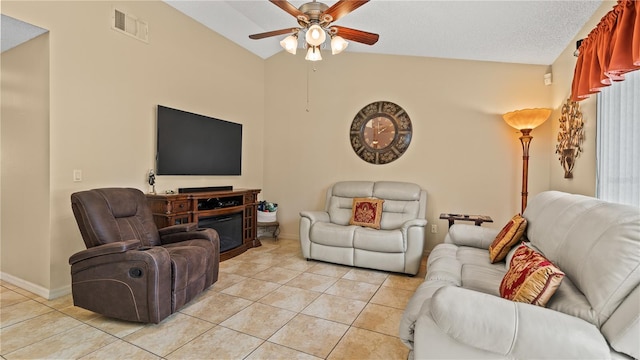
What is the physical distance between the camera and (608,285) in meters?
1.15

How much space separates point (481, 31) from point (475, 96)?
101cm

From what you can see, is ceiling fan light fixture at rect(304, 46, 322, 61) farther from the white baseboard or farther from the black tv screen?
the white baseboard

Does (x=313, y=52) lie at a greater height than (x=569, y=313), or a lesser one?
greater

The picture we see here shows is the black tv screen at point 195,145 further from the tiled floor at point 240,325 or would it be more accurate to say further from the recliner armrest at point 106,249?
the tiled floor at point 240,325

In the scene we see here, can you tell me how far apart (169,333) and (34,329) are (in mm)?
977

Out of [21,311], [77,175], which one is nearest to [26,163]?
[77,175]

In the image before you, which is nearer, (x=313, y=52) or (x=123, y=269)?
(x=123, y=269)

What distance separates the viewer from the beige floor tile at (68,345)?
1.80 metres

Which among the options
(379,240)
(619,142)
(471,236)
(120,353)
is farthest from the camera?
(379,240)

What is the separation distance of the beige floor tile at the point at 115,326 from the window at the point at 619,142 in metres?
3.59

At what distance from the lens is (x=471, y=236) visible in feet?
9.52

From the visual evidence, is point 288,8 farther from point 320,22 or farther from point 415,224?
point 415,224

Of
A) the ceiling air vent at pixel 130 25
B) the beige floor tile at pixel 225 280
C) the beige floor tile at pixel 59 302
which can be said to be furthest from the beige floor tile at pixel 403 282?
the ceiling air vent at pixel 130 25

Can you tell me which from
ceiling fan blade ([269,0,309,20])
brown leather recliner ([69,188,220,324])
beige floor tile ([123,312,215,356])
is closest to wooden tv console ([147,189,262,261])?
brown leather recliner ([69,188,220,324])
